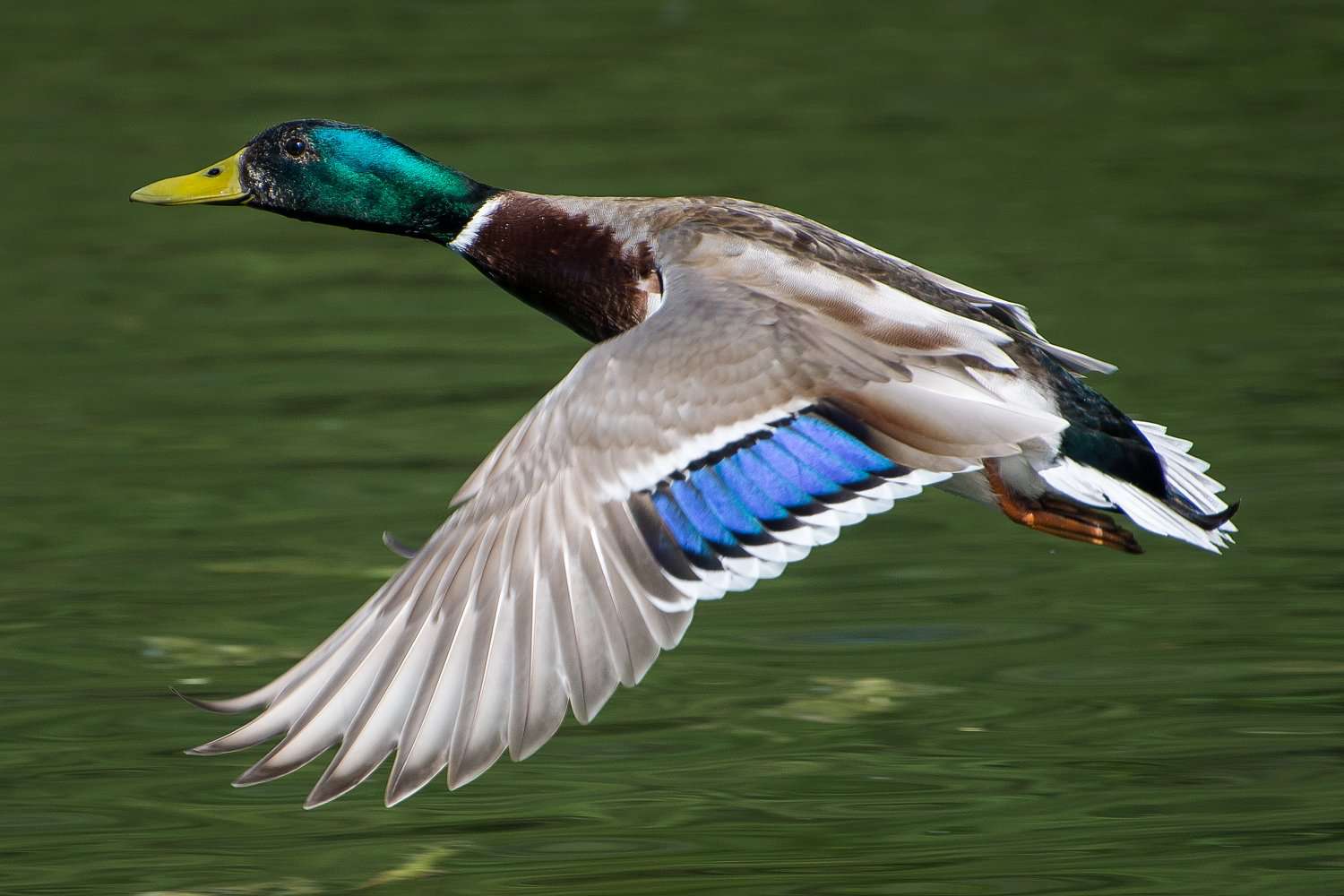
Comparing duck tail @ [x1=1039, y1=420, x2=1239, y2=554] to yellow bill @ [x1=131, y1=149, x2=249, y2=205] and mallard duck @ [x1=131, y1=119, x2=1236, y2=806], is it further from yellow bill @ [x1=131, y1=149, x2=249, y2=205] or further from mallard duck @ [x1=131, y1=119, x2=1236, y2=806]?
yellow bill @ [x1=131, y1=149, x2=249, y2=205]

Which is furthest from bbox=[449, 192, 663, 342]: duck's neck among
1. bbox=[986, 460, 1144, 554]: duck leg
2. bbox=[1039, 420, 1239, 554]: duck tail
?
bbox=[1039, 420, 1239, 554]: duck tail

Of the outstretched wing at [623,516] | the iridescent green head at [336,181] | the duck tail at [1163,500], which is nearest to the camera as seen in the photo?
the outstretched wing at [623,516]

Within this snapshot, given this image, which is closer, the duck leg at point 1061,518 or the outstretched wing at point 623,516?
the outstretched wing at point 623,516

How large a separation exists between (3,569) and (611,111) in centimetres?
601

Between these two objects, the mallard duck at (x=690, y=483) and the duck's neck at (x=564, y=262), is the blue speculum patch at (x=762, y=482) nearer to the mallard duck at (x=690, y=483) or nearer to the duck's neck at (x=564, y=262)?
the mallard duck at (x=690, y=483)

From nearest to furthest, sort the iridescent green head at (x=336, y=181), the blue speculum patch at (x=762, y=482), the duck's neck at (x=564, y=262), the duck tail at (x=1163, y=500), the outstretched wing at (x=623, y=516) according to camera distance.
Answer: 1. the outstretched wing at (x=623, y=516)
2. the blue speculum patch at (x=762, y=482)
3. the duck tail at (x=1163, y=500)
4. the duck's neck at (x=564, y=262)
5. the iridescent green head at (x=336, y=181)

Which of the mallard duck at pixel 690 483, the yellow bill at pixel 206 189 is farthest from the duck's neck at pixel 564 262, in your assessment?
the yellow bill at pixel 206 189

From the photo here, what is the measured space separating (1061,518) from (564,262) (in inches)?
→ 54.6

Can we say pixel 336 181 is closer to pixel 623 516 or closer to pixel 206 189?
pixel 206 189

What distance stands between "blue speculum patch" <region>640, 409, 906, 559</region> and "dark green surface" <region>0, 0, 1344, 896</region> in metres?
0.79

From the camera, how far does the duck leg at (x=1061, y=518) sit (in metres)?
5.25

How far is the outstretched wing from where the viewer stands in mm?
4402

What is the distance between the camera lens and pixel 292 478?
7.71 m

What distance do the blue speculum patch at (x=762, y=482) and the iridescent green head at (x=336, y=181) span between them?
71.4 inches
